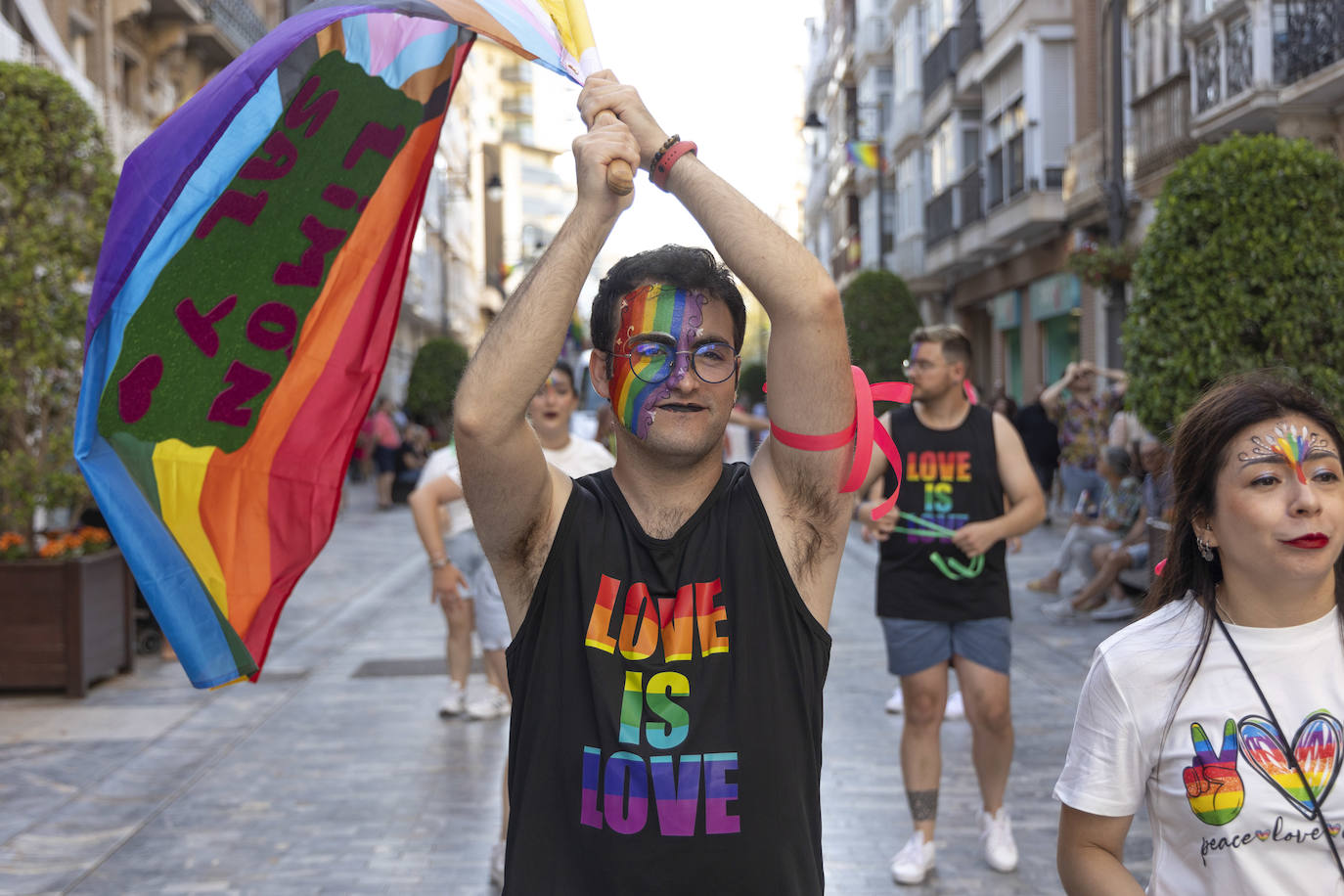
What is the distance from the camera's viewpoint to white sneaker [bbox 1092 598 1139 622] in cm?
1096

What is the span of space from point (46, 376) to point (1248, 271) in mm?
7725

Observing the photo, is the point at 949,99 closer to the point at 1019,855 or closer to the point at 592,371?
the point at 1019,855

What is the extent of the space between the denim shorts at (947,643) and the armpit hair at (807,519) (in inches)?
121

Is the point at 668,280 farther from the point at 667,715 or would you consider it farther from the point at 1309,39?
the point at 1309,39

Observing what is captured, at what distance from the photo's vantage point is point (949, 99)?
3016 cm

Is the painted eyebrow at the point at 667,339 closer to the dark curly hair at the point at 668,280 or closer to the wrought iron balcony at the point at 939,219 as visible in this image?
the dark curly hair at the point at 668,280

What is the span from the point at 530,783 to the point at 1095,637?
8.80 meters

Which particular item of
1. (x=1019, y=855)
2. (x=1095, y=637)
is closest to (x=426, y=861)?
(x=1019, y=855)

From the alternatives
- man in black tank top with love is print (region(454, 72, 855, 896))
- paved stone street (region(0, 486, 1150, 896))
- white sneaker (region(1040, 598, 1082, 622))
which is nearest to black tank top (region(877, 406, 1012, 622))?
paved stone street (region(0, 486, 1150, 896))

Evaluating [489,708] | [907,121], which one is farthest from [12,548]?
[907,121]

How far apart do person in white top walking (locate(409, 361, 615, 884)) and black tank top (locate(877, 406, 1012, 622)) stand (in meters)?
1.32

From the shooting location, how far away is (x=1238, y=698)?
238 centimetres

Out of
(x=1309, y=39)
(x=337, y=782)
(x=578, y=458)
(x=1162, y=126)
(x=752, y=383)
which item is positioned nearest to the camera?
(x=578, y=458)

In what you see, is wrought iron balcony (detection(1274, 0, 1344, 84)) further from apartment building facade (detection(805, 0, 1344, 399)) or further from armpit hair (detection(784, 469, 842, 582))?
armpit hair (detection(784, 469, 842, 582))
